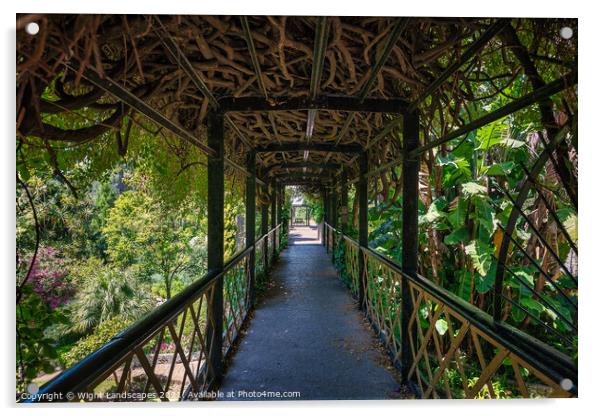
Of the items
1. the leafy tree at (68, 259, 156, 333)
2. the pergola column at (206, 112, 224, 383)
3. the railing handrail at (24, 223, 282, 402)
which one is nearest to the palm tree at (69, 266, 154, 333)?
the leafy tree at (68, 259, 156, 333)

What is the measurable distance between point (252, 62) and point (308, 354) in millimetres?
2373

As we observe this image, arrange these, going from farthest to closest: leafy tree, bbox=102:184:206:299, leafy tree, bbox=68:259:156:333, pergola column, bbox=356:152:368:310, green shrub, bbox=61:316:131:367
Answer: leafy tree, bbox=102:184:206:299 < leafy tree, bbox=68:259:156:333 < green shrub, bbox=61:316:131:367 < pergola column, bbox=356:152:368:310

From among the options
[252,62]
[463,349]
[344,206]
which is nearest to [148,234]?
[344,206]

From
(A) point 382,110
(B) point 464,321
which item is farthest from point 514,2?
(B) point 464,321

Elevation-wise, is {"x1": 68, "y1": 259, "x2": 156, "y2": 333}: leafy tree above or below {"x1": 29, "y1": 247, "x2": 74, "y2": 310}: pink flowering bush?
below

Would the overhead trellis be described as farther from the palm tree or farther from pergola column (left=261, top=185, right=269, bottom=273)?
the palm tree

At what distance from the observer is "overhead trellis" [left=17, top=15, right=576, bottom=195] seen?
1.10m

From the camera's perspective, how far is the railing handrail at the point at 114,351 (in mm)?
950

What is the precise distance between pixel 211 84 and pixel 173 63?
456 mm

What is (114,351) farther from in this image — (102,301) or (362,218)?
(102,301)

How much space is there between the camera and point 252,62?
1781 mm

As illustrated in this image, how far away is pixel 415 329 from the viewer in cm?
243

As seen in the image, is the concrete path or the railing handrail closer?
the railing handrail

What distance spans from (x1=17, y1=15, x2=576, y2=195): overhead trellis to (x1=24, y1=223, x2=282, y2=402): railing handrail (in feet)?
2.42
